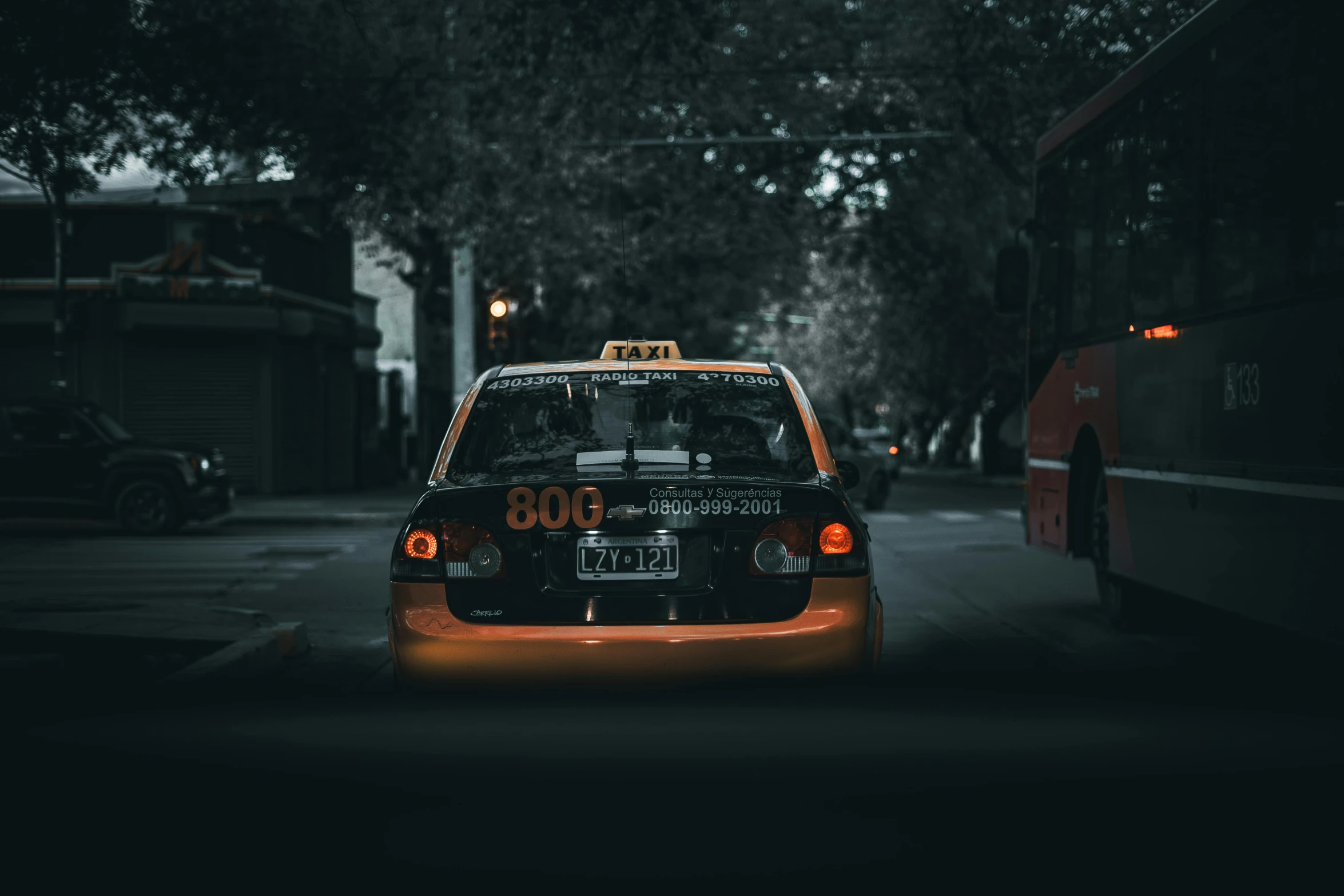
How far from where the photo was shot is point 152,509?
2089cm

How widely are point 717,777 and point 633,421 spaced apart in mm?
1724

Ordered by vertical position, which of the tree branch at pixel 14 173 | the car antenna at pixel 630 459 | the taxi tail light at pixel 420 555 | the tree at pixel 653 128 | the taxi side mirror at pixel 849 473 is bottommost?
the taxi tail light at pixel 420 555

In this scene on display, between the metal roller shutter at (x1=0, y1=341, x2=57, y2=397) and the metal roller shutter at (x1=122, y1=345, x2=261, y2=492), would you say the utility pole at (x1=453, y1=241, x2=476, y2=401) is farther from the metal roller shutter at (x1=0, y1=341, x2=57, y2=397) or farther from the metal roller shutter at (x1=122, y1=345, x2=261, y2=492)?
the metal roller shutter at (x1=0, y1=341, x2=57, y2=397)

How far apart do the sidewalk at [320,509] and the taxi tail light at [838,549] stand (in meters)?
17.0

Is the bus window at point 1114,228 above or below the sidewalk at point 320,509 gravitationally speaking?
above

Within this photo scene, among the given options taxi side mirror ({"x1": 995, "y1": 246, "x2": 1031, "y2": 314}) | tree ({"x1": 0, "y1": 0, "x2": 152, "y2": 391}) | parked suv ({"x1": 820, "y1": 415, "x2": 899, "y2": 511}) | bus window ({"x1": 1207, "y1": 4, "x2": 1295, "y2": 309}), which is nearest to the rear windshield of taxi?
bus window ({"x1": 1207, "y1": 4, "x2": 1295, "y2": 309})

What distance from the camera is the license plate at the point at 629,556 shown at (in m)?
5.85

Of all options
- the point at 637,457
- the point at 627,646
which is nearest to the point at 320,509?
the point at 637,457

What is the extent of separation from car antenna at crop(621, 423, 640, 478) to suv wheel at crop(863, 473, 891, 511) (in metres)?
21.5

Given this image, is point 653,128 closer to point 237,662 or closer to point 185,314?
point 185,314

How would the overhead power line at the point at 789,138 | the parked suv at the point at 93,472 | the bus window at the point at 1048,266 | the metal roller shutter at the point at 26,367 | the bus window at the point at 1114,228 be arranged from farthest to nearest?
the metal roller shutter at the point at 26,367, the overhead power line at the point at 789,138, the parked suv at the point at 93,472, the bus window at the point at 1048,266, the bus window at the point at 1114,228

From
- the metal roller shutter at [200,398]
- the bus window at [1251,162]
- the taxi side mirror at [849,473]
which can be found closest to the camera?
the taxi side mirror at [849,473]

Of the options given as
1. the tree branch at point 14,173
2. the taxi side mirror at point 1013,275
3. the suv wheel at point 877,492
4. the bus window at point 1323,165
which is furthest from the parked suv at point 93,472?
the bus window at point 1323,165

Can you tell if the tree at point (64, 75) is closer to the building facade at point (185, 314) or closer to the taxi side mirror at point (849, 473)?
the taxi side mirror at point (849, 473)
